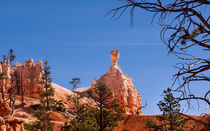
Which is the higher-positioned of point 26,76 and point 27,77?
point 26,76

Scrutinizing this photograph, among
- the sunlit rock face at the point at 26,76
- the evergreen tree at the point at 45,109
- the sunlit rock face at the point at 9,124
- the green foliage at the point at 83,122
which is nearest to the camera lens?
the sunlit rock face at the point at 9,124

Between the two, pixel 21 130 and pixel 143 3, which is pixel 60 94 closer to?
pixel 21 130

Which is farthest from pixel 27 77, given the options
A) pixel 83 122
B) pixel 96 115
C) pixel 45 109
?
pixel 83 122

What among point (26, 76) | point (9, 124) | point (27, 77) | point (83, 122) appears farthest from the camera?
point (26, 76)

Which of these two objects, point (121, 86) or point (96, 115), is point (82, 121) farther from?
point (121, 86)

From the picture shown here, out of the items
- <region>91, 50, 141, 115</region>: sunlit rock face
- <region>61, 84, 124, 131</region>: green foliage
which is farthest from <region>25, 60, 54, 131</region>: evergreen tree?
<region>91, 50, 141, 115</region>: sunlit rock face

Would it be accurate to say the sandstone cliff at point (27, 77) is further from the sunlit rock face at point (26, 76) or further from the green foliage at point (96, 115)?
the green foliage at point (96, 115)

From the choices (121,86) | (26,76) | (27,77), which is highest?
(26,76)

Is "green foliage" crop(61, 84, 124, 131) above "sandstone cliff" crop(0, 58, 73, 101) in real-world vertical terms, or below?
below

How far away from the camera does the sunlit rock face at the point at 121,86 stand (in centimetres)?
6256

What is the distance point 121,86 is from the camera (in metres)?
64.1

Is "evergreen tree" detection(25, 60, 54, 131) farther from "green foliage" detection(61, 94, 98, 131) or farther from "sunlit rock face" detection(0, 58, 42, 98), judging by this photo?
"green foliage" detection(61, 94, 98, 131)

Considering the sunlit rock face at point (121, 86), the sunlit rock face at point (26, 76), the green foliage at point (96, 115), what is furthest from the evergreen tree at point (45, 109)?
the sunlit rock face at point (121, 86)

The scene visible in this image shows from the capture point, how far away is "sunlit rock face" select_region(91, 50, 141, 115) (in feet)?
205
